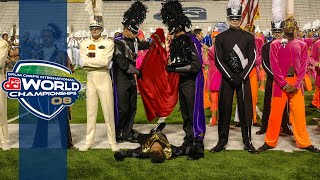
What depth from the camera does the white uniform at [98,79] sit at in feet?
23.7

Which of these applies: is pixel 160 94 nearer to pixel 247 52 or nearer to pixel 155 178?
pixel 247 52

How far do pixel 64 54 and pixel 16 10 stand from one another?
37.9 metres

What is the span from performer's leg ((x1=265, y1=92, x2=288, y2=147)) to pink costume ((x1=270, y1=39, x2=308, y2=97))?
0.09 metres

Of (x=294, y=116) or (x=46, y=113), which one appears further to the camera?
(x=46, y=113)

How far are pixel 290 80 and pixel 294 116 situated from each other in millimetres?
575

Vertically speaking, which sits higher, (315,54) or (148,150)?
(315,54)

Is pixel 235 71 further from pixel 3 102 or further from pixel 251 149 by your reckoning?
pixel 3 102

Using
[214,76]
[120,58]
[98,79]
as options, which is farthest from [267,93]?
[98,79]

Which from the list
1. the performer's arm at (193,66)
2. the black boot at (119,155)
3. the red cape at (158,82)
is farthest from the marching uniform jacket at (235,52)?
the black boot at (119,155)

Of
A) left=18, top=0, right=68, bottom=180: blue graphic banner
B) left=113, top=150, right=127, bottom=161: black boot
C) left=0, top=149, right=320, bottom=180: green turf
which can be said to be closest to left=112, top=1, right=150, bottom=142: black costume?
left=18, top=0, right=68, bottom=180: blue graphic banner

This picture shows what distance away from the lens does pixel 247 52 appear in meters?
7.34

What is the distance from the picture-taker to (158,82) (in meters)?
8.38

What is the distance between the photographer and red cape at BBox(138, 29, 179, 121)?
8203mm

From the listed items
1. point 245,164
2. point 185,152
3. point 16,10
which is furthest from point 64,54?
point 16,10
